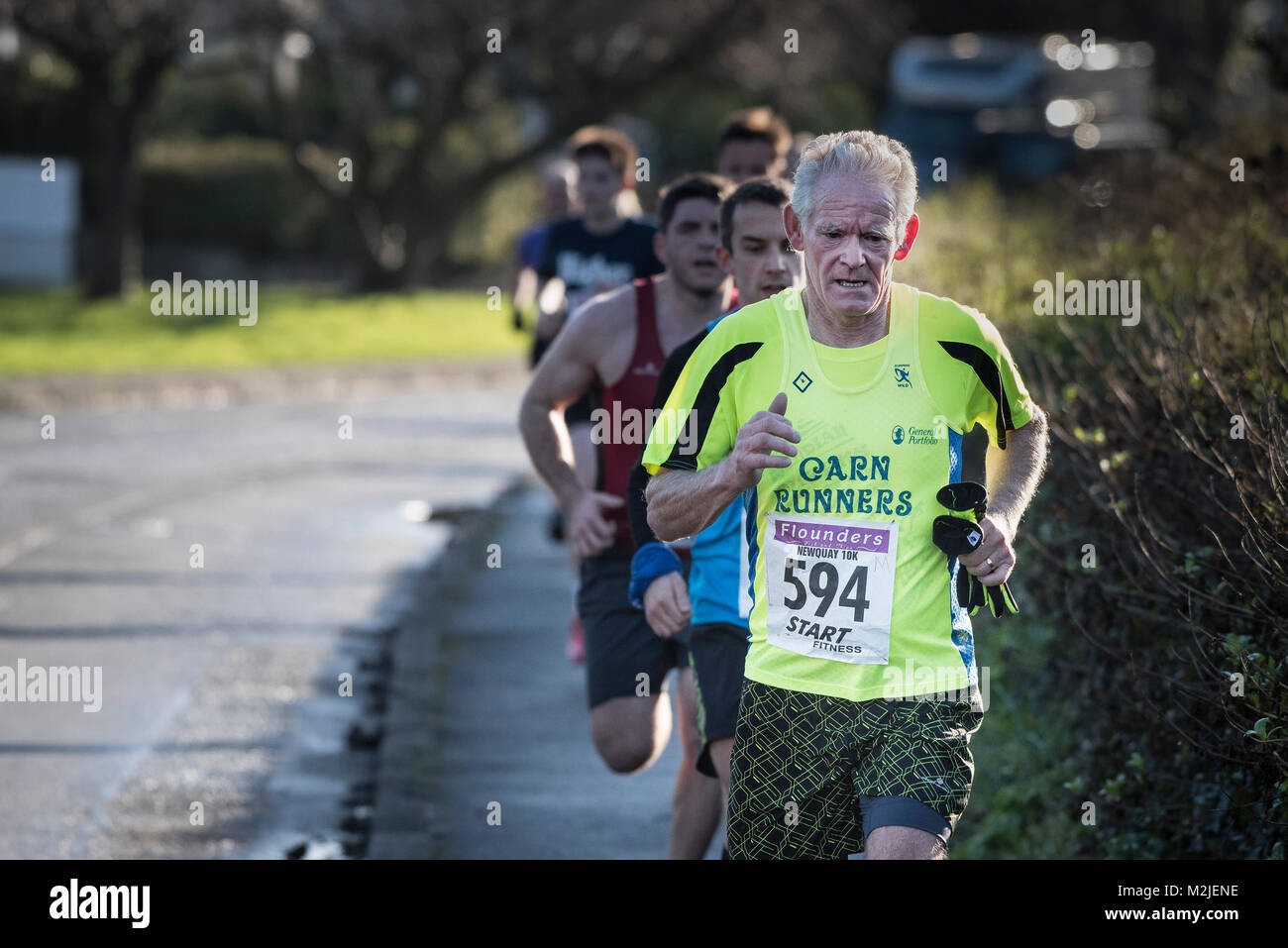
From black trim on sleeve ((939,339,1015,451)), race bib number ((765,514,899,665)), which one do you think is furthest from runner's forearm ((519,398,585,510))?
black trim on sleeve ((939,339,1015,451))

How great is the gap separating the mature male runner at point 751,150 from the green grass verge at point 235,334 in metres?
14.8

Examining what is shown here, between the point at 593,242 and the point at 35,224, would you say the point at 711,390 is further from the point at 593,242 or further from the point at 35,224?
the point at 35,224

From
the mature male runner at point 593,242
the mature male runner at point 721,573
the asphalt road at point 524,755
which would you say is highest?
the mature male runner at point 593,242

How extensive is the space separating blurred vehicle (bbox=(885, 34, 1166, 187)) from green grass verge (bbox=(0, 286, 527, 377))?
20.7ft

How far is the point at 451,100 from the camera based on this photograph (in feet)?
109

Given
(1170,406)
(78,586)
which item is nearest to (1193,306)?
(1170,406)

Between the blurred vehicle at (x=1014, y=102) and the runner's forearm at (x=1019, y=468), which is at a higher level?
the blurred vehicle at (x=1014, y=102)

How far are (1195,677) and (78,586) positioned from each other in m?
7.45

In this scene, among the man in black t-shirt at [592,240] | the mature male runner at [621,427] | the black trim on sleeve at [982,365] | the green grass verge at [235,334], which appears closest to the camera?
the black trim on sleeve at [982,365]

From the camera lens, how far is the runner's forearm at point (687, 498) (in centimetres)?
396

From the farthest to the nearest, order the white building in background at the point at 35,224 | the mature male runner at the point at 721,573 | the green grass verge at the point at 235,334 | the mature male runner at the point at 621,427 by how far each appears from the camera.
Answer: the white building in background at the point at 35,224 → the green grass verge at the point at 235,334 → the mature male runner at the point at 621,427 → the mature male runner at the point at 721,573

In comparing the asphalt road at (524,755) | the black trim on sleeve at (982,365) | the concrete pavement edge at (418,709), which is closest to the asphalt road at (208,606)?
the concrete pavement edge at (418,709)

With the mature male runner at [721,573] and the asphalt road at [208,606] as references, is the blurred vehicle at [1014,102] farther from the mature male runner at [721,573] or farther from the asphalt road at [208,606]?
the mature male runner at [721,573]
